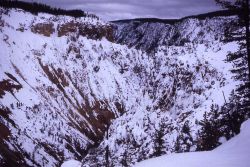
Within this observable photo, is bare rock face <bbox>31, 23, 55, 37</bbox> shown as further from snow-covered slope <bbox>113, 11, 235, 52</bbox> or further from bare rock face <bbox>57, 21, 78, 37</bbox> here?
snow-covered slope <bbox>113, 11, 235, 52</bbox>

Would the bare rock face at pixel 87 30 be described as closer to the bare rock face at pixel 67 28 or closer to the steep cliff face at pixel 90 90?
the bare rock face at pixel 67 28

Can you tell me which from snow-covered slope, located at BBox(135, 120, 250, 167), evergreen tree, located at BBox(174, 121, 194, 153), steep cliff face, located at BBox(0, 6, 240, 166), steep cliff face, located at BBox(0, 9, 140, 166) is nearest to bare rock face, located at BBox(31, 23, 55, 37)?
steep cliff face, located at BBox(0, 9, 140, 166)

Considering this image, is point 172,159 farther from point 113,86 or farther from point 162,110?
point 113,86

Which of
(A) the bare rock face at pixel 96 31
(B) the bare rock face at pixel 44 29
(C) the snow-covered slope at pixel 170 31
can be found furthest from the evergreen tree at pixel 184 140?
(C) the snow-covered slope at pixel 170 31

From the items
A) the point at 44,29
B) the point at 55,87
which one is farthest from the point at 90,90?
the point at 44,29

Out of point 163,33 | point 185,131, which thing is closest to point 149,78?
point 185,131

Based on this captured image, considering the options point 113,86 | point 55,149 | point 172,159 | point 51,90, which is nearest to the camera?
point 172,159
